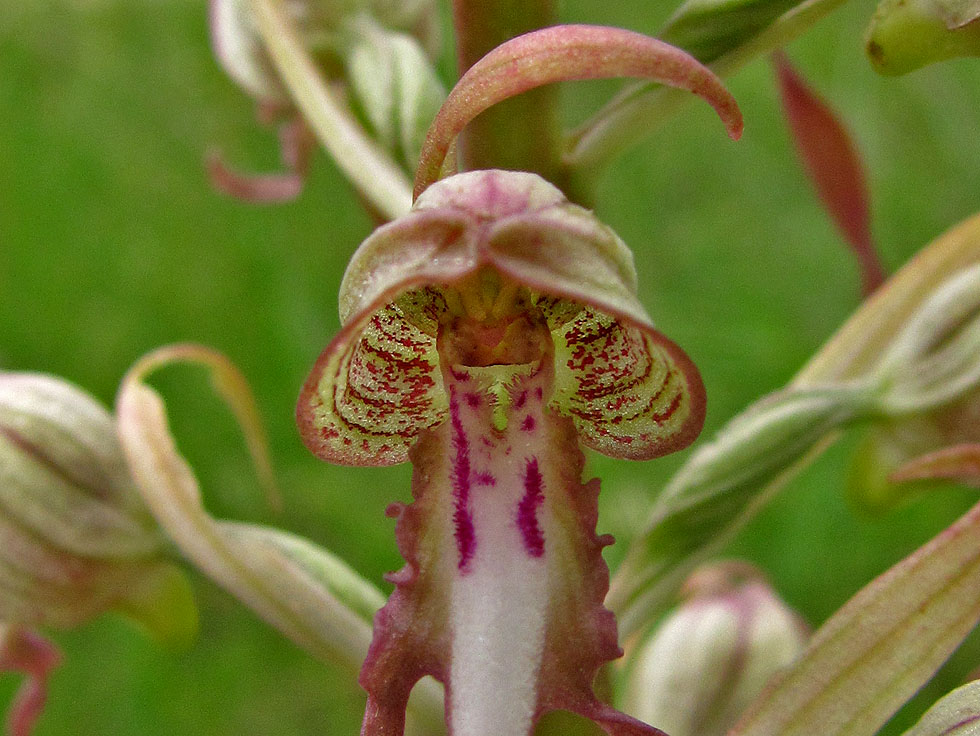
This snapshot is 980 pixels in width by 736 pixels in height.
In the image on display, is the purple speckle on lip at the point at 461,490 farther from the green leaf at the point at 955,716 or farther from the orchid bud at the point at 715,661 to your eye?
the orchid bud at the point at 715,661

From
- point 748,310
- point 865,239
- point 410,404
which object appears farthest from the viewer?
point 748,310

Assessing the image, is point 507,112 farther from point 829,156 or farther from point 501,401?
point 829,156

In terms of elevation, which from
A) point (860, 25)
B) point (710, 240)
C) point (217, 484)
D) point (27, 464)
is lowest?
point (217, 484)

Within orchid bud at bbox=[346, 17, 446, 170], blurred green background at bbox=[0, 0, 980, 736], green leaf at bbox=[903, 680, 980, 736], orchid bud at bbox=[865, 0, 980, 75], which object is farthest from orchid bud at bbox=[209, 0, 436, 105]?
blurred green background at bbox=[0, 0, 980, 736]

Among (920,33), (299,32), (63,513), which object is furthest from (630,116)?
(63,513)

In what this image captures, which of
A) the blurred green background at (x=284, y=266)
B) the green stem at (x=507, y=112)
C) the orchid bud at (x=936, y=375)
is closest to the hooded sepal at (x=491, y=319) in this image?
the green stem at (x=507, y=112)

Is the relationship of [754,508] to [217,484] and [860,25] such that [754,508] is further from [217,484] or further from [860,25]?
[860,25]

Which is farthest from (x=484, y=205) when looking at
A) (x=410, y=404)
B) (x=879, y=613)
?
Result: (x=879, y=613)

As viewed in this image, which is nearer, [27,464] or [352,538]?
[27,464]
